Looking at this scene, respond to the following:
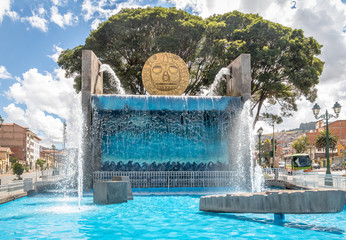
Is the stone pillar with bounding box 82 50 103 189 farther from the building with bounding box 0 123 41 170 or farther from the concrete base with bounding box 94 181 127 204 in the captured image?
the building with bounding box 0 123 41 170

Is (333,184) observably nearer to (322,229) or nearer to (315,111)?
(315,111)

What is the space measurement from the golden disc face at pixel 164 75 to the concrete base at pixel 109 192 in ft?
36.2

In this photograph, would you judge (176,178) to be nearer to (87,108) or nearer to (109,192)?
(87,108)

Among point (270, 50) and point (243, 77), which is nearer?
point (243, 77)

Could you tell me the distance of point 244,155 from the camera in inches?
713

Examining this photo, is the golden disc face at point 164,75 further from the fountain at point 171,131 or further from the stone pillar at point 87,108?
the stone pillar at point 87,108

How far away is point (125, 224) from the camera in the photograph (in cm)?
808

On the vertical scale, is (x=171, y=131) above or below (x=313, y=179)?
above

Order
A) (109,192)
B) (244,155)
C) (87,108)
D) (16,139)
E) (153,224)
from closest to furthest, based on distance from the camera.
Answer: (153,224) < (109,192) < (87,108) < (244,155) < (16,139)

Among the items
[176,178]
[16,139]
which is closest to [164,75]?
[176,178]

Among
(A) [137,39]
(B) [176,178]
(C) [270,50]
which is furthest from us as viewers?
(A) [137,39]

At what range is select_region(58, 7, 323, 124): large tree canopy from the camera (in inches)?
1017

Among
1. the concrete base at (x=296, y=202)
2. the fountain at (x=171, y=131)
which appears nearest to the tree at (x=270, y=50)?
the fountain at (x=171, y=131)

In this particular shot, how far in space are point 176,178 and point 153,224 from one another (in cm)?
944
